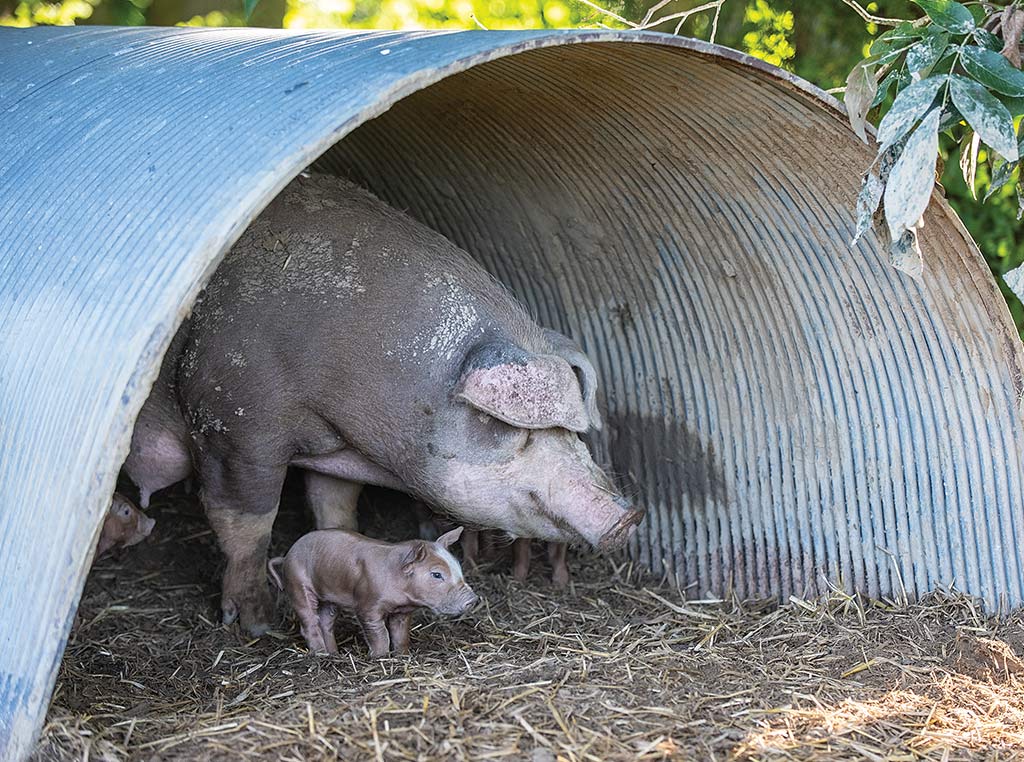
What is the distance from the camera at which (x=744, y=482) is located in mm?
4594

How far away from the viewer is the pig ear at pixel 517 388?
389 centimetres

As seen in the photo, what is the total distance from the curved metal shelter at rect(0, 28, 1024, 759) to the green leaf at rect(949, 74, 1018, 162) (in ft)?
1.65

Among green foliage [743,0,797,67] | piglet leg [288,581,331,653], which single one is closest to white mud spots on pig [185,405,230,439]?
piglet leg [288,581,331,653]

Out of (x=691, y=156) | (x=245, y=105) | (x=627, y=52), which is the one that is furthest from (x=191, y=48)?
(x=691, y=156)

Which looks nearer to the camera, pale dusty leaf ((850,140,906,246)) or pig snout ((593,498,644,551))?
pale dusty leaf ((850,140,906,246))

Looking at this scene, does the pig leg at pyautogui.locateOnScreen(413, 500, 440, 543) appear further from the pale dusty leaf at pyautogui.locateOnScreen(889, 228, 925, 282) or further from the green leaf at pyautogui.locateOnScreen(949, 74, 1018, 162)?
the green leaf at pyautogui.locateOnScreen(949, 74, 1018, 162)

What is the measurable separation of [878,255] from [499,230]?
5.02 ft

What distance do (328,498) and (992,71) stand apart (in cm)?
268

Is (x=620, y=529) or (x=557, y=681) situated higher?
(x=620, y=529)

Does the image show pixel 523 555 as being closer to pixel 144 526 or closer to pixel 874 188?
pixel 144 526

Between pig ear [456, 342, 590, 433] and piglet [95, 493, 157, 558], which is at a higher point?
pig ear [456, 342, 590, 433]

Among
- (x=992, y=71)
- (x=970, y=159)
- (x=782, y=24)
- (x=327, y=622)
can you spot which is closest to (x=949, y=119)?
(x=992, y=71)

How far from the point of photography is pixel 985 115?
125 inches

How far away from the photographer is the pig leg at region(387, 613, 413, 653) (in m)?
4.04
